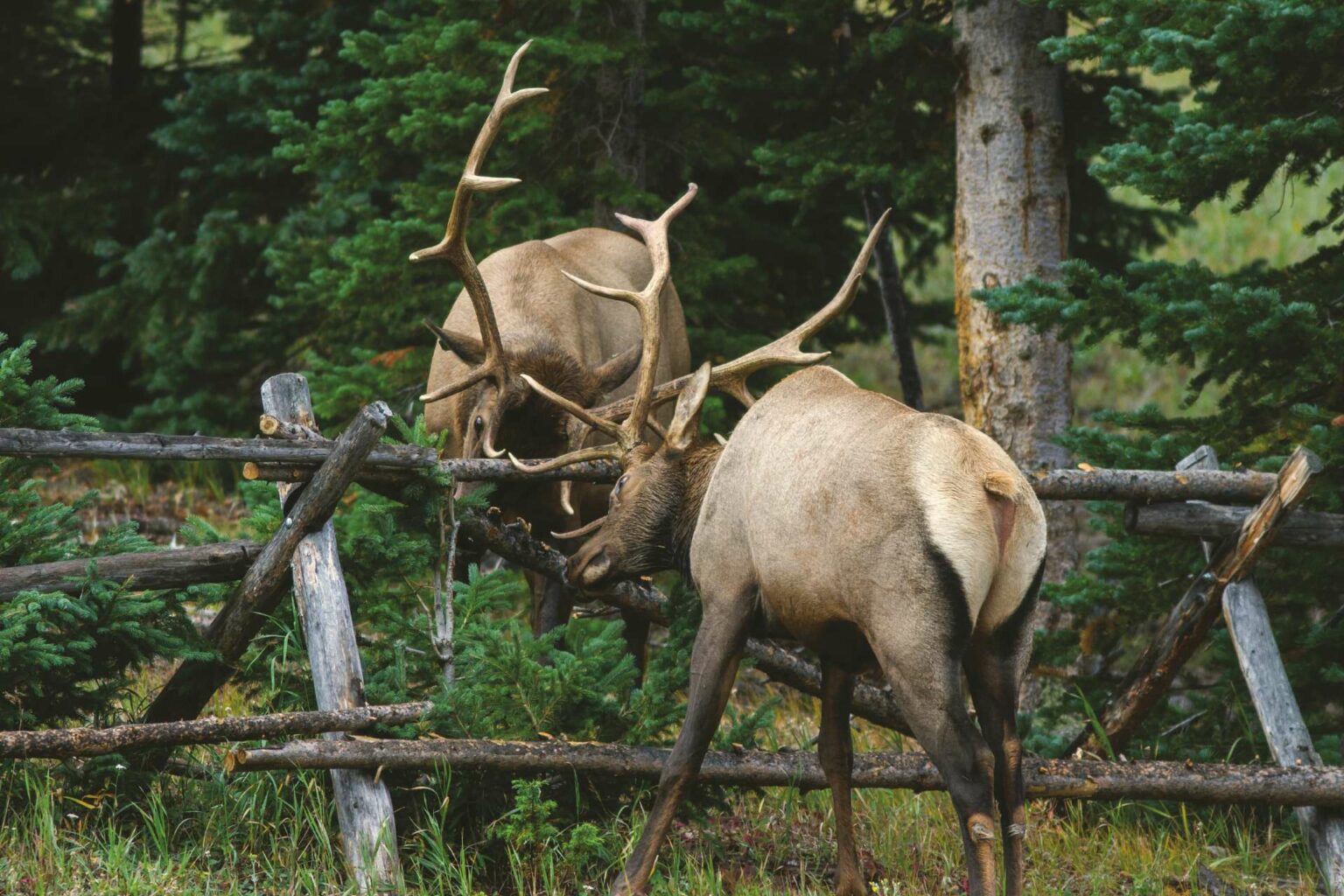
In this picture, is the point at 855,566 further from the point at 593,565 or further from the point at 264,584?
the point at 264,584

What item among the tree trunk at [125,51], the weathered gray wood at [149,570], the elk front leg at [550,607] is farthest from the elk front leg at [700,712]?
the tree trunk at [125,51]

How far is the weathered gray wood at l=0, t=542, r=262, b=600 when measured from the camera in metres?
5.19

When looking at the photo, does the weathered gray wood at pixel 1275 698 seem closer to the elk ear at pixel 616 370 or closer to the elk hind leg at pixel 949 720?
the elk hind leg at pixel 949 720

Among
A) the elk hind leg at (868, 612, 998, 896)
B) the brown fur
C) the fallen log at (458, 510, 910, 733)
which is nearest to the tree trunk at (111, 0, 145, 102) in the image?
the fallen log at (458, 510, 910, 733)

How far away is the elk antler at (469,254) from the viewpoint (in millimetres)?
6195

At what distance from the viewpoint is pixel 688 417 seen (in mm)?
5453

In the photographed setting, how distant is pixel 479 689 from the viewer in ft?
17.0

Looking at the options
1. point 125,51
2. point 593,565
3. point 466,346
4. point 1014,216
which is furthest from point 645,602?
point 125,51

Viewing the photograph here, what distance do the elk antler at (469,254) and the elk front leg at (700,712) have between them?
1961 millimetres

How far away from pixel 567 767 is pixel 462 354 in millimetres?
2465

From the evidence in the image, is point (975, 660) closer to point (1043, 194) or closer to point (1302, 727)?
point (1302, 727)

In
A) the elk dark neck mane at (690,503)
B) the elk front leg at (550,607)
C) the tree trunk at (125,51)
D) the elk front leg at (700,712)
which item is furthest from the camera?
the tree trunk at (125,51)

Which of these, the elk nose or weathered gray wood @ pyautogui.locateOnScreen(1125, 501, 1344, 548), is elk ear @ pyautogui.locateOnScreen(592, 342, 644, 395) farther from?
weathered gray wood @ pyautogui.locateOnScreen(1125, 501, 1344, 548)

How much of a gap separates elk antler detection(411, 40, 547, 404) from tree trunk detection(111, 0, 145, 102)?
614 centimetres
